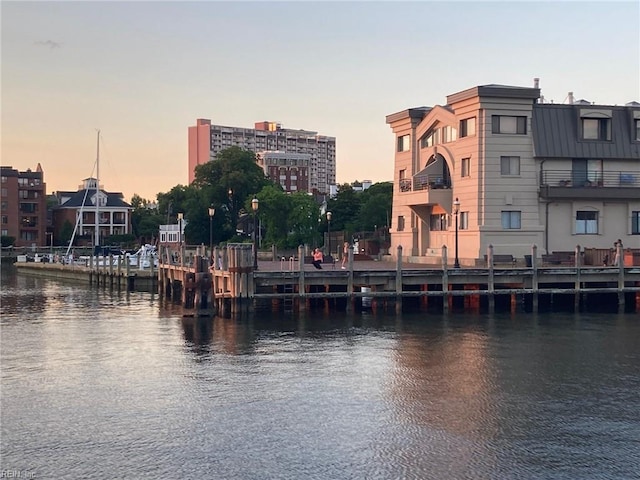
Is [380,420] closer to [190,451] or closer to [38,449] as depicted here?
[190,451]

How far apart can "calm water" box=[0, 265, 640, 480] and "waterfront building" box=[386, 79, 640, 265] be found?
13686 mm

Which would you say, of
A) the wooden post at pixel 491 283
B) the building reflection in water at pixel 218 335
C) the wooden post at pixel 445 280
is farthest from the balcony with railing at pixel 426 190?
the building reflection in water at pixel 218 335

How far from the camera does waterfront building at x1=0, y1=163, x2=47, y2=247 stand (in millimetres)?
130250

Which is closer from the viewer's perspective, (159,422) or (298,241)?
(159,422)

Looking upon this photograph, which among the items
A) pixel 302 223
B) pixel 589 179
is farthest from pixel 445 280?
pixel 302 223

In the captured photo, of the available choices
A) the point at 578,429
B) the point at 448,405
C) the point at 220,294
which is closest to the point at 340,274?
the point at 220,294

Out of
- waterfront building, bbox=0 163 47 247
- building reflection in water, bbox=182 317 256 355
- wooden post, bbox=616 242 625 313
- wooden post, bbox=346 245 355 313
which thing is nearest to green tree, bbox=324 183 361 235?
waterfront building, bbox=0 163 47 247

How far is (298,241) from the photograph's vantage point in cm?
8338

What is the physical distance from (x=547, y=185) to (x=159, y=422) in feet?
117

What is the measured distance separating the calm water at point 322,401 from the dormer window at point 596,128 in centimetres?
1809

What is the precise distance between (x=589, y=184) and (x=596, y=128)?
12.3ft

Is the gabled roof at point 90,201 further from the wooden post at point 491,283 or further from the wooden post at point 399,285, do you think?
the wooden post at point 491,283

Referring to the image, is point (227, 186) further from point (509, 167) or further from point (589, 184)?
point (589, 184)

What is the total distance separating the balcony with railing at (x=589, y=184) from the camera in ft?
161
